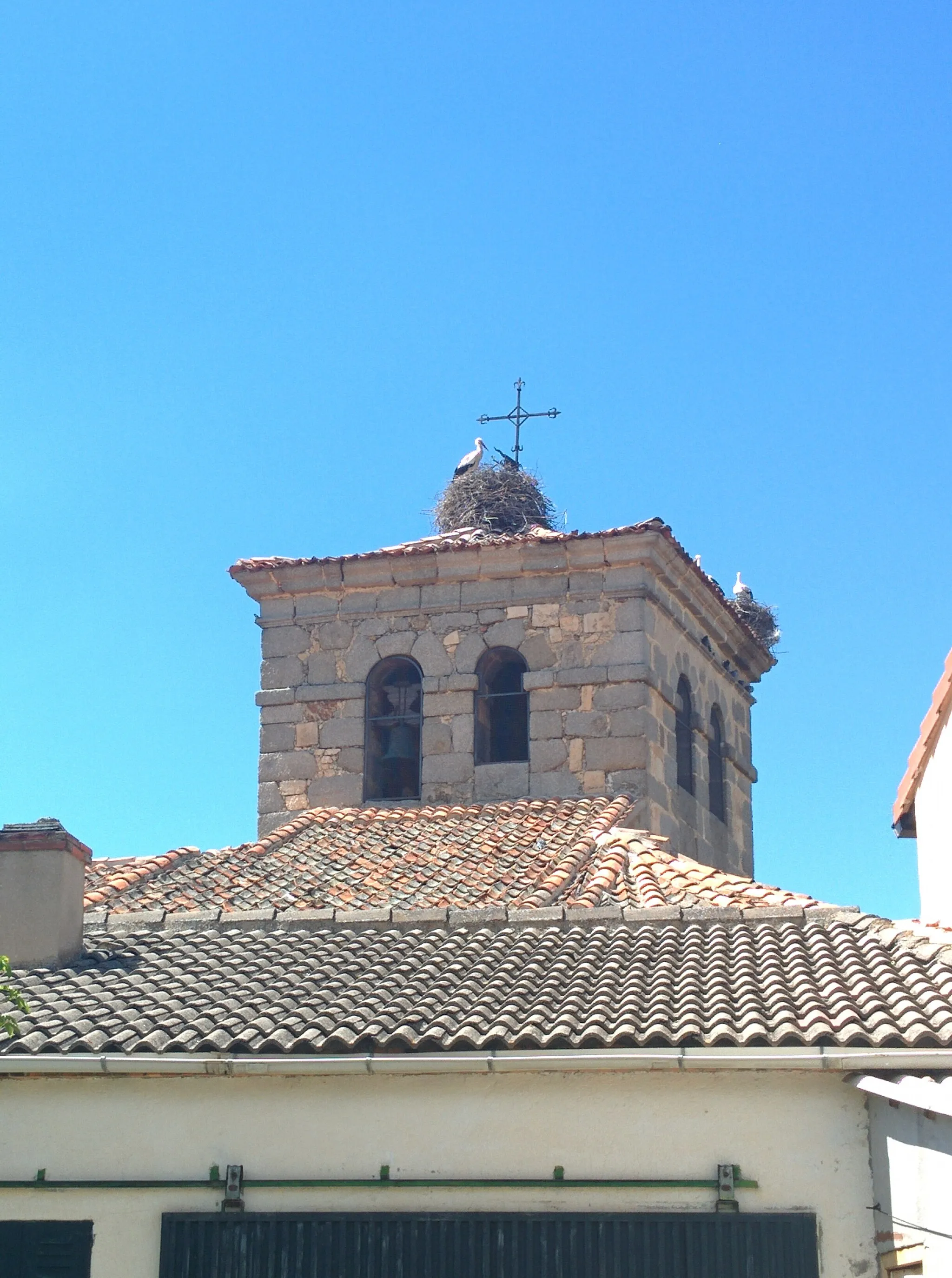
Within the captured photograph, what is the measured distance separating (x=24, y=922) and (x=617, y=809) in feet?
18.8

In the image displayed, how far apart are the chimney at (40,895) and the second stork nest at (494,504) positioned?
7600mm

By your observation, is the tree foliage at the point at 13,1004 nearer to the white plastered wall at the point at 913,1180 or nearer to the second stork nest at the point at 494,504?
the white plastered wall at the point at 913,1180

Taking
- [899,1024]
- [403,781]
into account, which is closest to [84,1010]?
[899,1024]

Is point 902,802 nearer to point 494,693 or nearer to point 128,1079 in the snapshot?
point 494,693

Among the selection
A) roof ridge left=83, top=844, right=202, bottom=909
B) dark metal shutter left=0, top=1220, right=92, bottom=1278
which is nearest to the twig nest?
roof ridge left=83, top=844, right=202, bottom=909

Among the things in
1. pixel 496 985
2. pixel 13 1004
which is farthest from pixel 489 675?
pixel 13 1004

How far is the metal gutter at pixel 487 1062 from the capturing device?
364 inches

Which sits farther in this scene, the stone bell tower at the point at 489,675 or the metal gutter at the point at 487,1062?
the stone bell tower at the point at 489,675

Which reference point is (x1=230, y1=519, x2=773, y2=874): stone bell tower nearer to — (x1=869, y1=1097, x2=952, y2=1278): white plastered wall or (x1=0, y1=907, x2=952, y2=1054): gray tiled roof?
(x1=0, y1=907, x2=952, y2=1054): gray tiled roof

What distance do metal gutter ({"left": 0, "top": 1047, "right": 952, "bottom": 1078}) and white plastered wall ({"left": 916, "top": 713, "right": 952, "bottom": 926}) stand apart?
424 centimetres

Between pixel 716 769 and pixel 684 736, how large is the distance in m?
1.01

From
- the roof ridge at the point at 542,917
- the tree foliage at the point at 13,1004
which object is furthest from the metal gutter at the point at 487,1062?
the roof ridge at the point at 542,917

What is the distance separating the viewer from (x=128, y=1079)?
33.7 ft

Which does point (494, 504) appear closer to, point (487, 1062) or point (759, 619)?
point (759, 619)
